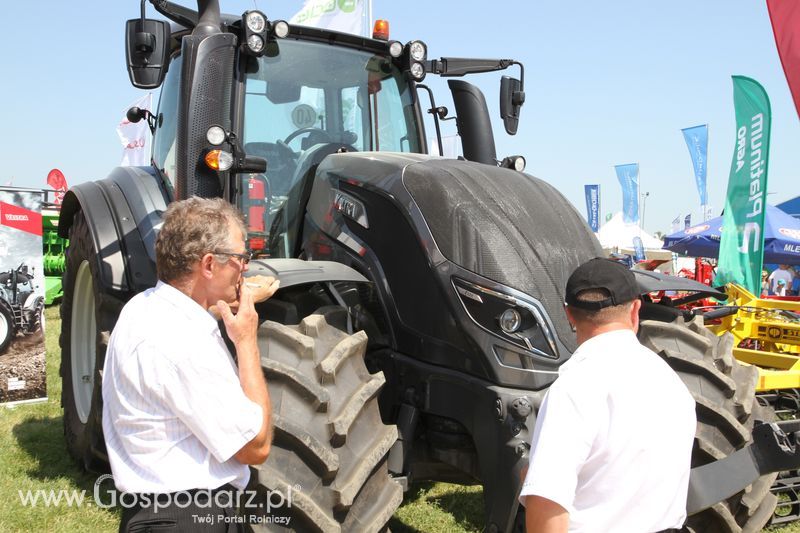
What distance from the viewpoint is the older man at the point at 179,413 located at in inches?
74.5

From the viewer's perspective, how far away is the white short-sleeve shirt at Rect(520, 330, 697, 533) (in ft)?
5.69

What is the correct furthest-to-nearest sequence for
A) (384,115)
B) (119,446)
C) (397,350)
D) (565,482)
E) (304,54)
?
(384,115) → (304,54) → (397,350) → (119,446) → (565,482)

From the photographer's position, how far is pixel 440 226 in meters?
3.16

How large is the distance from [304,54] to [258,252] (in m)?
1.18

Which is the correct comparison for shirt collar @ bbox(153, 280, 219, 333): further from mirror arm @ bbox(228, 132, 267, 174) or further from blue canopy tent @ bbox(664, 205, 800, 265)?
blue canopy tent @ bbox(664, 205, 800, 265)

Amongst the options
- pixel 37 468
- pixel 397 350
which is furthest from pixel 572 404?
pixel 37 468

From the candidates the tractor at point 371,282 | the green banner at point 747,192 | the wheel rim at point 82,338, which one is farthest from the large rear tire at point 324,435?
the green banner at point 747,192

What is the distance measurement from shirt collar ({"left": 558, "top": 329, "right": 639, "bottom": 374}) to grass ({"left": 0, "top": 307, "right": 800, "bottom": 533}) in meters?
A: 2.38

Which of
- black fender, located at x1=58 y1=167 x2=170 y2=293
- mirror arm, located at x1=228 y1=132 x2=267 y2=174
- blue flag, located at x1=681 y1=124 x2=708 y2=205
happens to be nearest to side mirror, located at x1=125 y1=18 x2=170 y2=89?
mirror arm, located at x1=228 y1=132 x2=267 y2=174

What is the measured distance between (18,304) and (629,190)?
23.2 meters

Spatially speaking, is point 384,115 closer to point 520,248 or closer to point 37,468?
point 520,248

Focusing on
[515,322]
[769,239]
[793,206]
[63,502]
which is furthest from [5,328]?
[793,206]

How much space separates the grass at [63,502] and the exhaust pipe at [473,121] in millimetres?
2092

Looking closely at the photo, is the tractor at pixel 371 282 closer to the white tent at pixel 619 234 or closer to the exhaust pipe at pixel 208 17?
the exhaust pipe at pixel 208 17
